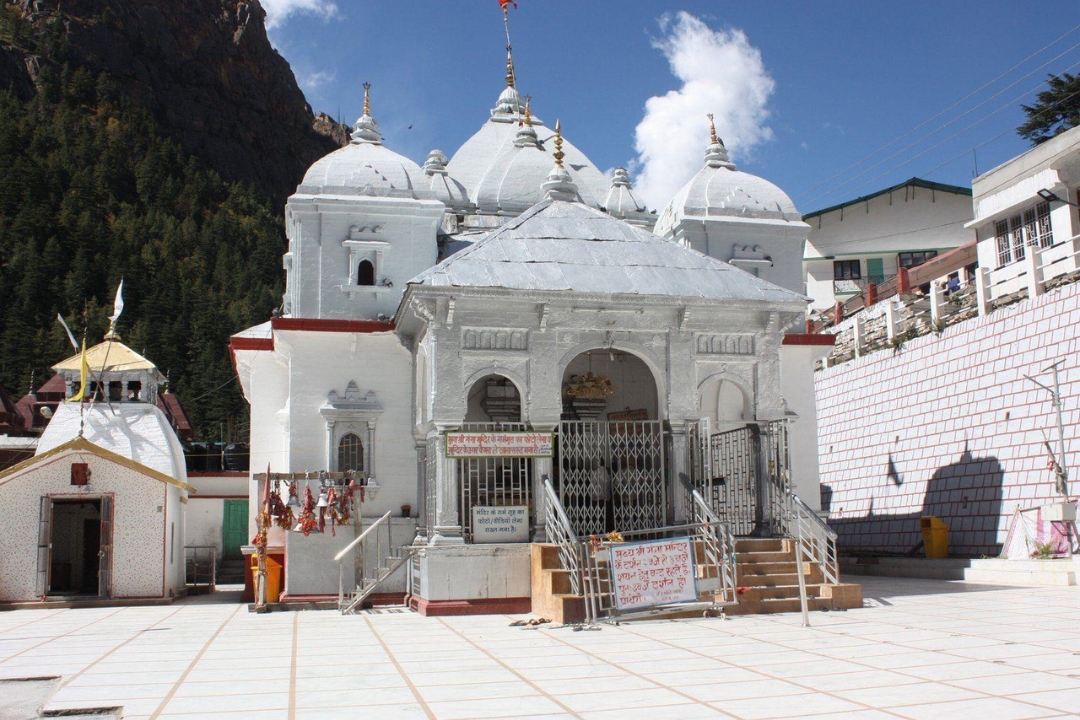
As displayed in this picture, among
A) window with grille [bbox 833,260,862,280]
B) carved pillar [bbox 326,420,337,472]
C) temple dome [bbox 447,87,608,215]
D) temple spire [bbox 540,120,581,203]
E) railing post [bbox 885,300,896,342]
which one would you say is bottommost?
carved pillar [bbox 326,420,337,472]

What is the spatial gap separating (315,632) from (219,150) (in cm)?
8324

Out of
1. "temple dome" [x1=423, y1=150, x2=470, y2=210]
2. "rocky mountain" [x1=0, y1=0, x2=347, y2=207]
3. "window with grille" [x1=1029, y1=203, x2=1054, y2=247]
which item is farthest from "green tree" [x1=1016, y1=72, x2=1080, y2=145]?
"rocky mountain" [x1=0, y1=0, x2=347, y2=207]

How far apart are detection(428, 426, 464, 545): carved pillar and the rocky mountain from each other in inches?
3049

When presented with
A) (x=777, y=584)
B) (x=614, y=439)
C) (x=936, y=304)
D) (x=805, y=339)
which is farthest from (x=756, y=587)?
(x=936, y=304)

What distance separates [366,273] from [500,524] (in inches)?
250

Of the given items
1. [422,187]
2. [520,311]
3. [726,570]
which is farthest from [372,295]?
[726,570]

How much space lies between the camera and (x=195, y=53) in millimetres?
91938

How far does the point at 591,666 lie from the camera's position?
8430 mm

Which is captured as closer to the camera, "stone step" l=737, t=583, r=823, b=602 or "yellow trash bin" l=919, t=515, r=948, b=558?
"stone step" l=737, t=583, r=823, b=602

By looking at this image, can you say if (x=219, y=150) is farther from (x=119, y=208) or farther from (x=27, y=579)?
(x=27, y=579)

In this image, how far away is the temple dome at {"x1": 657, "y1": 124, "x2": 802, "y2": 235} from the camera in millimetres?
19875

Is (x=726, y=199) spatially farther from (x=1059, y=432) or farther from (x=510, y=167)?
(x=1059, y=432)

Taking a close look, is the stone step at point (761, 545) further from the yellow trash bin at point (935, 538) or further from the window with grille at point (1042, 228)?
the window with grille at point (1042, 228)

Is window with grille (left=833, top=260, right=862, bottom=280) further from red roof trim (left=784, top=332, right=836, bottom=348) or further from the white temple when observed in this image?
red roof trim (left=784, top=332, right=836, bottom=348)
